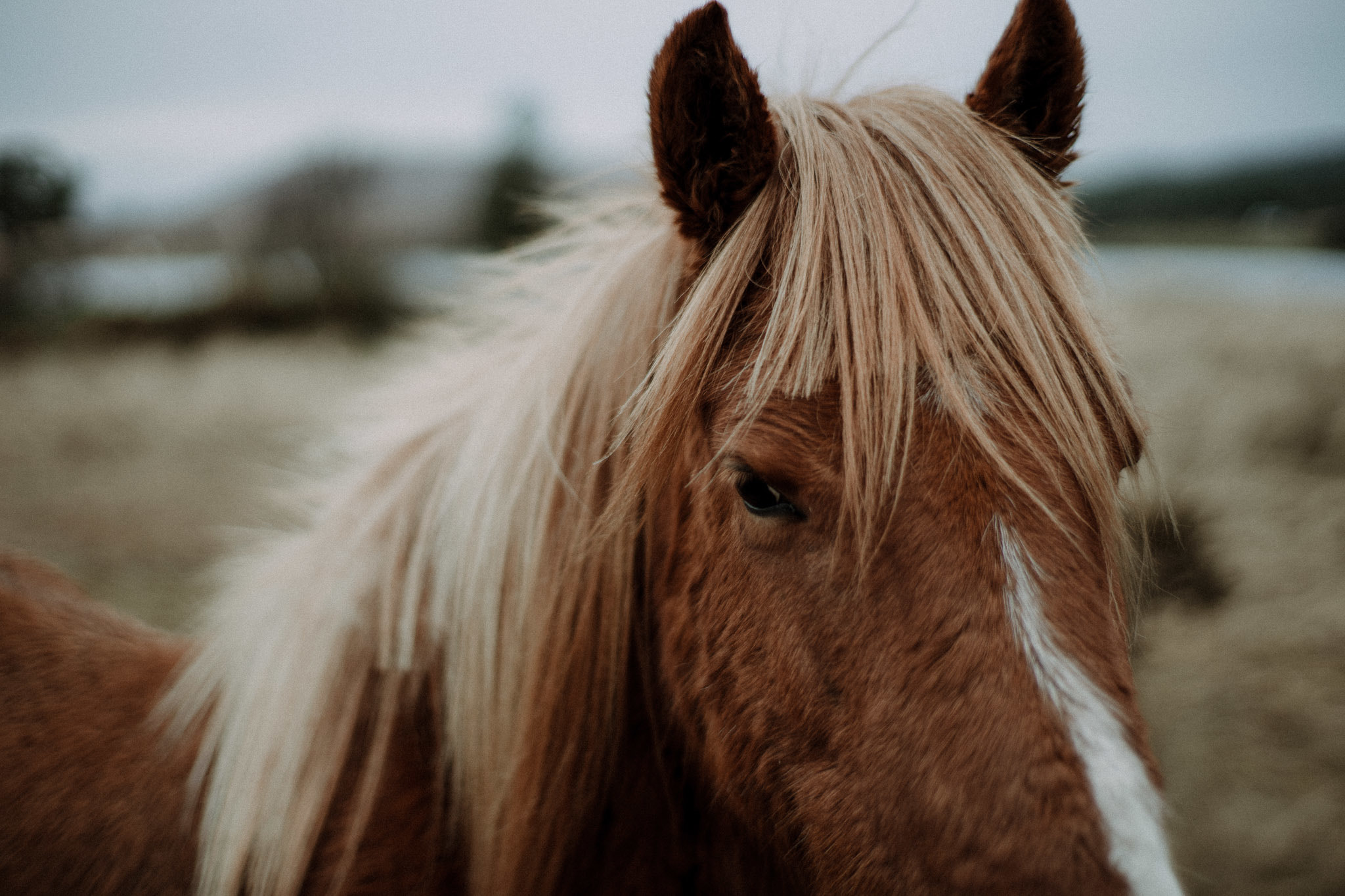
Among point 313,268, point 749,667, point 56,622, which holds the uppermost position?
point 749,667

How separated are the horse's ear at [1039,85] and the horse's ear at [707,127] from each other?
447mm

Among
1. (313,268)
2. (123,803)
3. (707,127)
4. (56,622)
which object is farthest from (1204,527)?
(313,268)

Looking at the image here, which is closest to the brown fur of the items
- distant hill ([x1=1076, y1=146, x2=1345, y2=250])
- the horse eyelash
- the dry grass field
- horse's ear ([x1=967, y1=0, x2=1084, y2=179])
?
the horse eyelash

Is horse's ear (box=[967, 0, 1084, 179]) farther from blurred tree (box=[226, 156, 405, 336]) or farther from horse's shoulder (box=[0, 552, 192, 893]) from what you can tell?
blurred tree (box=[226, 156, 405, 336])

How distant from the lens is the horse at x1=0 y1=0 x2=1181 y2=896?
0.94m

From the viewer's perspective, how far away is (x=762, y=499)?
1104 mm

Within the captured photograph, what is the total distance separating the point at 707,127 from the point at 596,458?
1.94ft

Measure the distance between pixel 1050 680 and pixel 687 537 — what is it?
1.90 ft

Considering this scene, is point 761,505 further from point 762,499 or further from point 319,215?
point 319,215

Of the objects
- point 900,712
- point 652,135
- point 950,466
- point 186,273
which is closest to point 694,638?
point 900,712

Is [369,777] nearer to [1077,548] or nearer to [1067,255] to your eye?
[1077,548]

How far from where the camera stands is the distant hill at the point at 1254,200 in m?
5.86

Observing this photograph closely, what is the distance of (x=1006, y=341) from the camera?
1.08 meters

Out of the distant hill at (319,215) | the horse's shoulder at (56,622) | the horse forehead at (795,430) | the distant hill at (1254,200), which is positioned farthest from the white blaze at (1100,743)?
the distant hill at (319,215)
